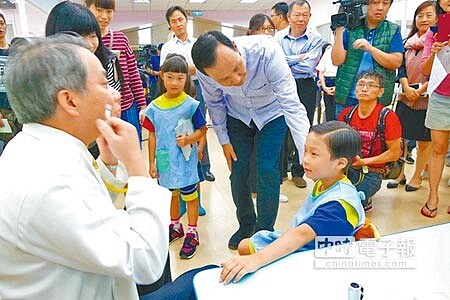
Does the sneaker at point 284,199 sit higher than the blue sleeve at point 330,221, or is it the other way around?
the blue sleeve at point 330,221

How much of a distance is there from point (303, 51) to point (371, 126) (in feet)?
2.67

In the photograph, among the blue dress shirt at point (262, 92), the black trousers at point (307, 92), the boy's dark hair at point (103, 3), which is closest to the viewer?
the blue dress shirt at point (262, 92)

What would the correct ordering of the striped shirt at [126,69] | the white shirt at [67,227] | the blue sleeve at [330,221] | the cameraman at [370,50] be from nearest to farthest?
the white shirt at [67,227] → the blue sleeve at [330,221] → the striped shirt at [126,69] → the cameraman at [370,50]

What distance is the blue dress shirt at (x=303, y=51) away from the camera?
266cm

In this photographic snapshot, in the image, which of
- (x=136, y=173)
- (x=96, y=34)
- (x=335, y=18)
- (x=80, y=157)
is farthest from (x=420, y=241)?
(x=335, y=18)

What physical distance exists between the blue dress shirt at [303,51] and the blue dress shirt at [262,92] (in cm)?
97

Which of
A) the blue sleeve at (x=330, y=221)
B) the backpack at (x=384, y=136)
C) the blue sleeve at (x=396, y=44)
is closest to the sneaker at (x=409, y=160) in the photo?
the backpack at (x=384, y=136)

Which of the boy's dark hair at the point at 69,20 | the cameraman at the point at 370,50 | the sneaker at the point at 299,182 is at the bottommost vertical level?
the sneaker at the point at 299,182

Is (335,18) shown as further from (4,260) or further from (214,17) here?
(214,17)

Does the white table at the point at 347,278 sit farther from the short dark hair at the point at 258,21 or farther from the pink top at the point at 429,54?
the short dark hair at the point at 258,21

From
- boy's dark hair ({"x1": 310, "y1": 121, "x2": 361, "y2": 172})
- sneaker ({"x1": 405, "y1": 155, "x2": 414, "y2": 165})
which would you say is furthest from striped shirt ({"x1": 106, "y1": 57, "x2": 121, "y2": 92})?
sneaker ({"x1": 405, "y1": 155, "x2": 414, "y2": 165})

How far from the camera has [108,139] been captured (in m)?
0.72

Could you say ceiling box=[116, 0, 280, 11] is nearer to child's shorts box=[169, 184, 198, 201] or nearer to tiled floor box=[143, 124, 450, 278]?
tiled floor box=[143, 124, 450, 278]

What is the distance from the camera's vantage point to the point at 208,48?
1.41m
